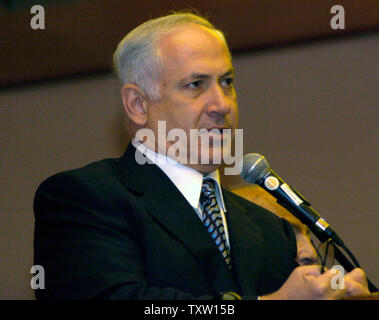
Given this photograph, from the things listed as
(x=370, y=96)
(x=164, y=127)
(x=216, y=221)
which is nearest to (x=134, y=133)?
(x=164, y=127)

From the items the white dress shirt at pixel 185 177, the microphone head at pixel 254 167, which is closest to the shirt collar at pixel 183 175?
the white dress shirt at pixel 185 177

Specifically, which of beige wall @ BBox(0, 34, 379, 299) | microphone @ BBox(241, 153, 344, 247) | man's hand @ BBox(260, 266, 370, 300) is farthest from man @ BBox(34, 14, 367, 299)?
beige wall @ BBox(0, 34, 379, 299)

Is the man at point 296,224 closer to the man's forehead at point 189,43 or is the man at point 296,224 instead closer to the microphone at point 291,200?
the microphone at point 291,200

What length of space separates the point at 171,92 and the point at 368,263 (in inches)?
45.3

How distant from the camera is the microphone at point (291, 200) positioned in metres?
1.55

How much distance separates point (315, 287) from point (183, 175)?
0.60 m

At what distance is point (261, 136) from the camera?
Result: 2705mm

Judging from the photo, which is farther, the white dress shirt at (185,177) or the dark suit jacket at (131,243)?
the white dress shirt at (185,177)

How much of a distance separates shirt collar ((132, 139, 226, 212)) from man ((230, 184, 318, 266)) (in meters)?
0.34

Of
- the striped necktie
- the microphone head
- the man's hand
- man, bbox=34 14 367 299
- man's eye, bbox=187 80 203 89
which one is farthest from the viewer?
man's eye, bbox=187 80 203 89

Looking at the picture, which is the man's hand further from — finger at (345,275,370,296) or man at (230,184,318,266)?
man at (230,184,318,266)

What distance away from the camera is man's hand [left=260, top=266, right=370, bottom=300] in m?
1.37
